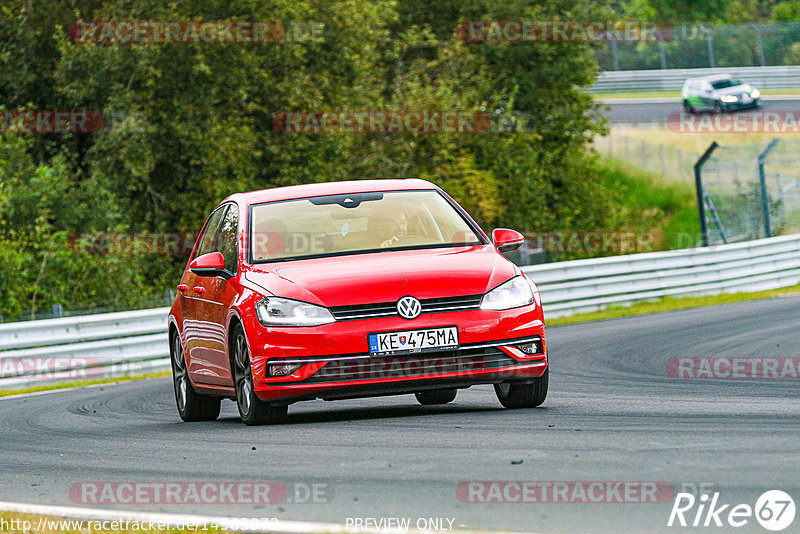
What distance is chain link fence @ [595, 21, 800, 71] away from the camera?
184 ft

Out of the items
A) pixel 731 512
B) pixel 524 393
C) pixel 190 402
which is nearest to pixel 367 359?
pixel 524 393

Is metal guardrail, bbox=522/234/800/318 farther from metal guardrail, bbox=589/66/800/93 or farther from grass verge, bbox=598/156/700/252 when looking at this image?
metal guardrail, bbox=589/66/800/93

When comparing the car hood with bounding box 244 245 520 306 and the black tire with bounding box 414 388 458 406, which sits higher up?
the car hood with bounding box 244 245 520 306

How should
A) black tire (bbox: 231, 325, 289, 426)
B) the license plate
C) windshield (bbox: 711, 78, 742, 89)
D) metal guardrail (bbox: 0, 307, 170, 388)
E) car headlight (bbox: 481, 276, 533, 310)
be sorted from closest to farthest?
the license plate, car headlight (bbox: 481, 276, 533, 310), black tire (bbox: 231, 325, 289, 426), metal guardrail (bbox: 0, 307, 170, 388), windshield (bbox: 711, 78, 742, 89)

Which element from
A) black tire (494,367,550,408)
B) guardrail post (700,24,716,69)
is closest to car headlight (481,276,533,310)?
black tire (494,367,550,408)

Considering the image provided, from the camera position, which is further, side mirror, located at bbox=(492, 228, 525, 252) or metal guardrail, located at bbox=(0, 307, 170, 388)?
metal guardrail, located at bbox=(0, 307, 170, 388)

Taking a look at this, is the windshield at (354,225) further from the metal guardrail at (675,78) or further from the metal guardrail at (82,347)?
the metal guardrail at (675,78)

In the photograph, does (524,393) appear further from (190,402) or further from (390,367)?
(190,402)

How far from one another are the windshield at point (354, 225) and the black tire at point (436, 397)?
141 cm

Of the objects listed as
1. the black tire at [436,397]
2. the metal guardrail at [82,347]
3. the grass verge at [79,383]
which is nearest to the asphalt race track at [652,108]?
the metal guardrail at [82,347]

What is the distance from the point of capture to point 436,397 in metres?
10.1

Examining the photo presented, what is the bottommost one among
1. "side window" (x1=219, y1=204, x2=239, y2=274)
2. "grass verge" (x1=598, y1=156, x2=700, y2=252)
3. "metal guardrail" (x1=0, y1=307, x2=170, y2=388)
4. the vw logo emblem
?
"grass verge" (x1=598, y1=156, x2=700, y2=252)

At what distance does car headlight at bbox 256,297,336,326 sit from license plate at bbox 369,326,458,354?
30cm

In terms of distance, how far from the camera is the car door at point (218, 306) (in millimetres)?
8898
